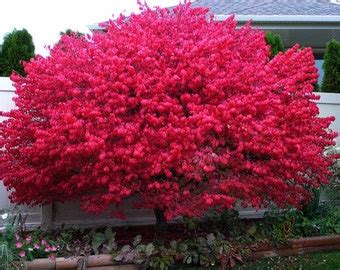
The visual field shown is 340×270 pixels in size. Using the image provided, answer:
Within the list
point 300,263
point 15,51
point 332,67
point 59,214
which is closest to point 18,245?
point 59,214

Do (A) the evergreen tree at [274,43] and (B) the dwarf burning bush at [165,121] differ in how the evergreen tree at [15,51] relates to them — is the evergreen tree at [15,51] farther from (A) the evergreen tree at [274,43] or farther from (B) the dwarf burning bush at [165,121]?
(A) the evergreen tree at [274,43]

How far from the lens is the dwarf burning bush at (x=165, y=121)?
255 inches

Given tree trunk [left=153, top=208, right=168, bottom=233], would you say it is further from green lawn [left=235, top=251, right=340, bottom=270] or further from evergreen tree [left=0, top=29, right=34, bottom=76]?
evergreen tree [left=0, top=29, right=34, bottom=76]

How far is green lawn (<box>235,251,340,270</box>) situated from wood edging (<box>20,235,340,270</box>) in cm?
12

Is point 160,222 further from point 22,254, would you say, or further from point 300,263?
point 22,254

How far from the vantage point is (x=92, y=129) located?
255 inches

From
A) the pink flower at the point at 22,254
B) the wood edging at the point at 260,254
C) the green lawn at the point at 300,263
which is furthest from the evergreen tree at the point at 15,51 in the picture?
the green lawn at the point at 300,263

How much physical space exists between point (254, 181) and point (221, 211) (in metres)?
1.59

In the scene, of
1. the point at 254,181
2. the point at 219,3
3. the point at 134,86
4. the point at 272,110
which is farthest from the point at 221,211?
the point at 219,3

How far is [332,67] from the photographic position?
1156 cm

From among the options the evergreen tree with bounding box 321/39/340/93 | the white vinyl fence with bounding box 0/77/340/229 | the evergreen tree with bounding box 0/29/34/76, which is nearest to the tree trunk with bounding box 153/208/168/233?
the white vinyl fence with bounding box 0/77/340/229

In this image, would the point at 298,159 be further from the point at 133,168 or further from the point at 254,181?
the point at 133,168

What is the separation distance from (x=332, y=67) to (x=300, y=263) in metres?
5.26

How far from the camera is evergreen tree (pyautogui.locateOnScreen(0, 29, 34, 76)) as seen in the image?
10.5 m
